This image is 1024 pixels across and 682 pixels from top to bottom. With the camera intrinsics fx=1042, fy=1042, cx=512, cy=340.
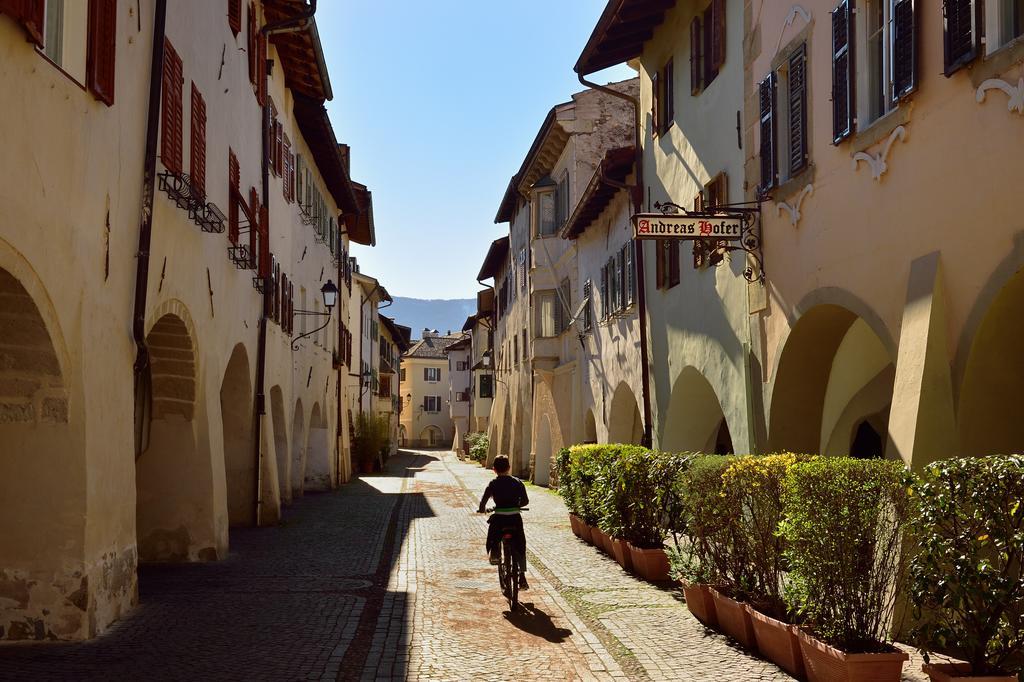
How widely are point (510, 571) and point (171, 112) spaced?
653cm

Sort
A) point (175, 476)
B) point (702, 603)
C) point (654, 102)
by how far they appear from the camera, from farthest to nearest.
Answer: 1. point (654, 102)
2. point (175, 476)
3. point (702, 603)

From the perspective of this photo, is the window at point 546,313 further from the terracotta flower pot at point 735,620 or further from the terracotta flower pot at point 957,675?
the terracotta flower pot at point 957,675

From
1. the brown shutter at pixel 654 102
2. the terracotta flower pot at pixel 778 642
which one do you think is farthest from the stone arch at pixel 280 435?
the terracotta flower pot at pixel 778 642

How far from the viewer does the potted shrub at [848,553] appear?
7.04 m

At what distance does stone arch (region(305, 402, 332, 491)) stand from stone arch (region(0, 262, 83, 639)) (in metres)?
20.8

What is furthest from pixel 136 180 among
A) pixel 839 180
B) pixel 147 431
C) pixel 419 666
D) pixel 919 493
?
pixel 919 493

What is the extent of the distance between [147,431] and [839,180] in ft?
27.7

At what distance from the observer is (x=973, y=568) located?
5844 millimetres

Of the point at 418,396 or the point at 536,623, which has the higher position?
the point at 418,396

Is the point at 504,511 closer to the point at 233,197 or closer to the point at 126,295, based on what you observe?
the point at 126,295

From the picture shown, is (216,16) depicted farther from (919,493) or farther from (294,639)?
(919,493)

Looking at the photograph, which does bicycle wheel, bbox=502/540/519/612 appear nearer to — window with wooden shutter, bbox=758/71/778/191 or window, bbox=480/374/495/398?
window with wooden shutter, bbox=758/71/778/191

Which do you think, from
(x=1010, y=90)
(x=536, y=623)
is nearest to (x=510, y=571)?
(x=536, y=623)

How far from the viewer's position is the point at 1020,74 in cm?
725
